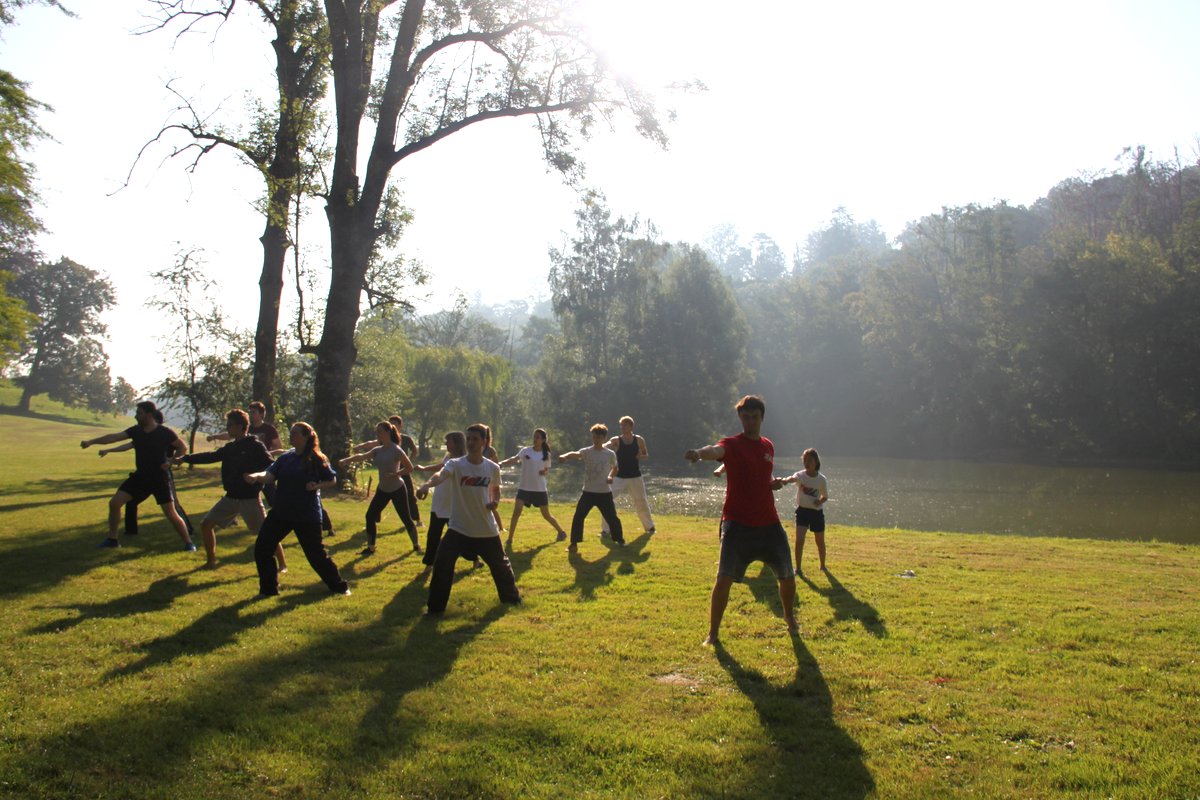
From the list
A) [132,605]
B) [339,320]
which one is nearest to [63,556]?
[132,605]

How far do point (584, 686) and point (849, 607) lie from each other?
3970mm

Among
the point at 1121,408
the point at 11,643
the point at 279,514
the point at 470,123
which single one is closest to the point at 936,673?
the point at 279,514

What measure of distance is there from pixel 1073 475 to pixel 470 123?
36.1m

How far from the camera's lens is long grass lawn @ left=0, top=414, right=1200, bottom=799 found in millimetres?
4547

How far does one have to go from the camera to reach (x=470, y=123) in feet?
68.7

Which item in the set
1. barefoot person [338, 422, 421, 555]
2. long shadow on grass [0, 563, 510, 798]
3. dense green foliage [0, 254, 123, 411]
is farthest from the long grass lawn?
dense green foliage [0, 254, 123, 411]

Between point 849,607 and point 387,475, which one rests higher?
point 387,475

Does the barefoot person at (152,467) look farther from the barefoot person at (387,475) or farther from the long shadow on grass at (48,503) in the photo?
the long shadow on grass at (48,503)

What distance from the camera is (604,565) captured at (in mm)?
11406

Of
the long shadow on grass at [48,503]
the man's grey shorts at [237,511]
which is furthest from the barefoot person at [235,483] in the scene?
the long shadow on grass at [48,503]

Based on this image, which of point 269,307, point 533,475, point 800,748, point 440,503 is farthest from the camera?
point 269,307

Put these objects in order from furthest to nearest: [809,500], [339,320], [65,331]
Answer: [65,331] → [339,320] → [809,500]

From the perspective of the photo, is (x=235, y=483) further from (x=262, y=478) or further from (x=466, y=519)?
(x=466, y=519)

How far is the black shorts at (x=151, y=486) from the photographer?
Result: 11070 millimetres
